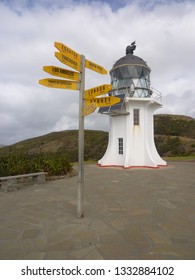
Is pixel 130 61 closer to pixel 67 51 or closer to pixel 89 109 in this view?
pixel 67 51

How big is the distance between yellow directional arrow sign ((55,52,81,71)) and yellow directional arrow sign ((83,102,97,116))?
93cm

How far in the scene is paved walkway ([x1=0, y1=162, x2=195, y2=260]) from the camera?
336cm

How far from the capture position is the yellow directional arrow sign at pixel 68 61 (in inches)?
173

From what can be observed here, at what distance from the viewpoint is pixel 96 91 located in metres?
4.97

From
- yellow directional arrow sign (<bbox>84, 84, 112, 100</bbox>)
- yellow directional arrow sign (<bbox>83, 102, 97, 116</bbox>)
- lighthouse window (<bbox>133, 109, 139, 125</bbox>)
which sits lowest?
yellow directional arrow sign (<bbox>83, 102, 97, 116</bbox>)

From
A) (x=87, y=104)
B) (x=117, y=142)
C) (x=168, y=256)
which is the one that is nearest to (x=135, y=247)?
(x=168, y=256)

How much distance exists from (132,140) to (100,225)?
1203 cm

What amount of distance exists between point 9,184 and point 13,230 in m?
4.01

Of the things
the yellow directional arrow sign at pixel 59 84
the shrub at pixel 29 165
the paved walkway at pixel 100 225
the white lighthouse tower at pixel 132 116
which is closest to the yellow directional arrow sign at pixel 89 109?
the yellow directional arrow sign at pixel 59 84

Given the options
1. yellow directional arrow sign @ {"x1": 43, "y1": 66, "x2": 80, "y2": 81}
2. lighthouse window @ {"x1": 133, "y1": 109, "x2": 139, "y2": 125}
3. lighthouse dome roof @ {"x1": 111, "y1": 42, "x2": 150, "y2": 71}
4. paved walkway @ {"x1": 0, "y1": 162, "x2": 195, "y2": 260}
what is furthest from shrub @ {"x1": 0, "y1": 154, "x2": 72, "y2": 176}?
lighthouse dome roof @ {"x1": 111, "y1": 42, "x2": 150, "y2": 71}

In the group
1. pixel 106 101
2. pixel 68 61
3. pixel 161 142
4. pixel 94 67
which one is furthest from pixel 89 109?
pixel 161 142

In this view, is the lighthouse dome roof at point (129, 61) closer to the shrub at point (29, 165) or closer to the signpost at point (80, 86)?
the shrub at point (29, 165)

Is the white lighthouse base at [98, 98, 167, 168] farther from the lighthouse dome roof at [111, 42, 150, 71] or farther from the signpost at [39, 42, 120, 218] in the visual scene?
the signpost at [39, 42, 120, 218]

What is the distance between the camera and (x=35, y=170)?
33.0 feet
